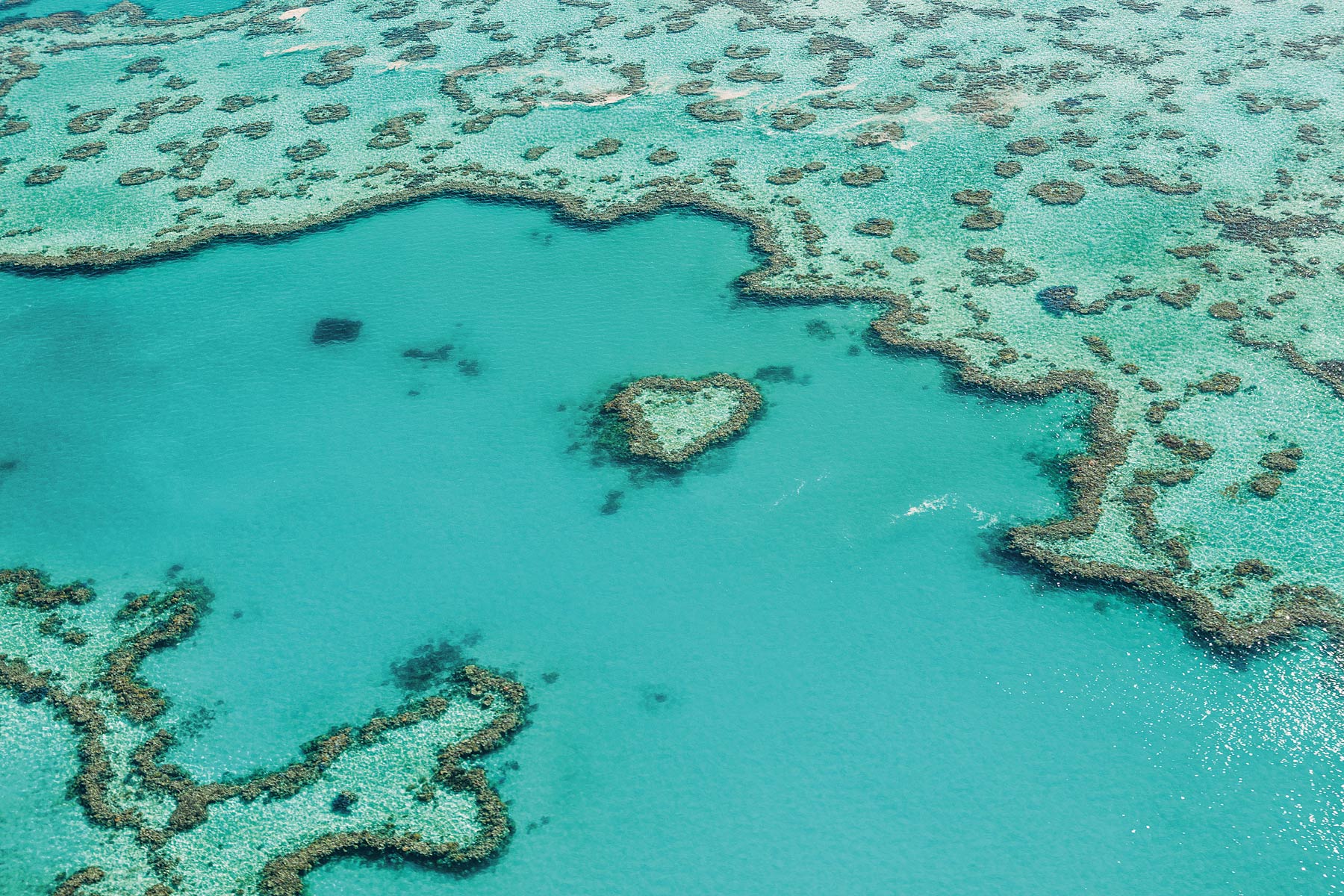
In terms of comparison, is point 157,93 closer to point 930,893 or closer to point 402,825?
point 402,825

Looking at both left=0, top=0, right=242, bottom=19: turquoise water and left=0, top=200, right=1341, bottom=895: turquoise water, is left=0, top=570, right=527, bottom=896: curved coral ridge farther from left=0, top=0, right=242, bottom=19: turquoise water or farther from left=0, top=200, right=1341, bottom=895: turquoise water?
A: left=0, top=0, right=242, bottom=19: turquoise water

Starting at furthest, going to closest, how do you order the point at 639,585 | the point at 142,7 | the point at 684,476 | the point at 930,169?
the point at 142,7
the point at 930,169
the point at 684,476
the point at 639,585

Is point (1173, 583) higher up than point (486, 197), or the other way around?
point (486, 197)

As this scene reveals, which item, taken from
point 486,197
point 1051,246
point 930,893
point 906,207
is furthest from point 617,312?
point 930,893

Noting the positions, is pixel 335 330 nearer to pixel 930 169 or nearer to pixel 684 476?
pixel 684 476

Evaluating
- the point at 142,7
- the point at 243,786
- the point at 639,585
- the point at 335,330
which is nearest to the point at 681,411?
the point at 639,585

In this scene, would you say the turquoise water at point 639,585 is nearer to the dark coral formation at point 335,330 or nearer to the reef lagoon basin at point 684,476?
the reef lagoon basin at point 684,476

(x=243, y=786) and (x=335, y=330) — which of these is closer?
(x=243, y=786)
